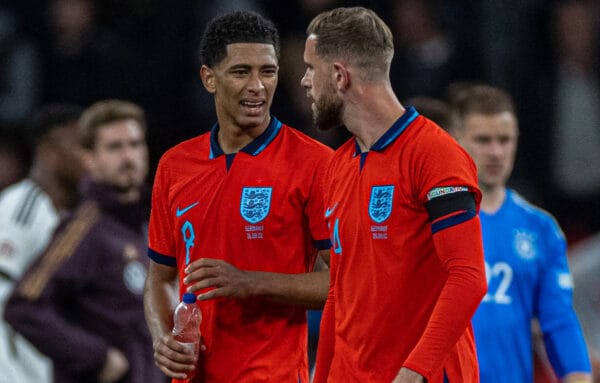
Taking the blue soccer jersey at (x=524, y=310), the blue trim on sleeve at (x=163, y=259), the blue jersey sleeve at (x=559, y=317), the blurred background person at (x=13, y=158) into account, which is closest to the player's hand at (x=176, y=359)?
the blue trim on sleeve at (x=163, y=259)

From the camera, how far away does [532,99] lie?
10.4m

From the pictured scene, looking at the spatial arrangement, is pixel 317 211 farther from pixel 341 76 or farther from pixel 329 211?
pixel 341 76

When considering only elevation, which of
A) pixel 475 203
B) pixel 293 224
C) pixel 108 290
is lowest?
pixel 108 290

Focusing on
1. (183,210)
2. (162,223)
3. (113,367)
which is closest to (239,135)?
(183,210)

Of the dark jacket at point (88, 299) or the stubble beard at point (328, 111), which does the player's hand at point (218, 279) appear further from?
the dark jacket at point (88, 299)

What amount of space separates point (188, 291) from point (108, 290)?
2.04m

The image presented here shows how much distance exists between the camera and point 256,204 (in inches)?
205

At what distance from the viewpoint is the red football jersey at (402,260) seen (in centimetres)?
428

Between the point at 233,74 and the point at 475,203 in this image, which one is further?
the point at 233,74

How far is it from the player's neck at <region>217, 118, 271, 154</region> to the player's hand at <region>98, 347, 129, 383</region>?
6.82 ft

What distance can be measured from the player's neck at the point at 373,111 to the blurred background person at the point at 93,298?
2715 millimetres

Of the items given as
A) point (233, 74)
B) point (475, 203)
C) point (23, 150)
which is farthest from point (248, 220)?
point (23, 150)

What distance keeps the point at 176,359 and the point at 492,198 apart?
7.86ft

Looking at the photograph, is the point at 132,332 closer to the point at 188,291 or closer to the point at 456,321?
the point at 188,291
